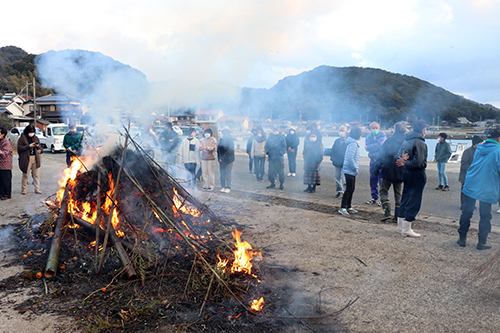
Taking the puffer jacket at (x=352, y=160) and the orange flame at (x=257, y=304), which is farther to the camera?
the puffer jacket at (x=352, y=160)

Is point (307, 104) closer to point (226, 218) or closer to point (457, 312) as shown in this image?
point (226, 218)

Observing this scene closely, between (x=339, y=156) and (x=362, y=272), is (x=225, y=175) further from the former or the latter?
(x=362, y=272)

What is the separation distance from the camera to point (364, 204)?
25.5 feet

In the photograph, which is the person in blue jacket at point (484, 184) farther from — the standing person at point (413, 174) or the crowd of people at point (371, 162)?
the standing person at point (413, 174)

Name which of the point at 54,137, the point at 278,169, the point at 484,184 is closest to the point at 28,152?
the point at 278,169

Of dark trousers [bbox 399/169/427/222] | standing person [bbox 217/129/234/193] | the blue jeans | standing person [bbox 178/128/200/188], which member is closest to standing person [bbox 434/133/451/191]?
the blue jeans

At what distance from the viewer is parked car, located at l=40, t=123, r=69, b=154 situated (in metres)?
21.1

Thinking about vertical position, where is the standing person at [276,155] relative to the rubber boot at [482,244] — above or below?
above

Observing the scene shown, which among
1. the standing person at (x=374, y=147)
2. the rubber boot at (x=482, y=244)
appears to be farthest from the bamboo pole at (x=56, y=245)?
the standing person at (x=374, y=147)

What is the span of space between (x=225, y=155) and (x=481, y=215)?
6108mm

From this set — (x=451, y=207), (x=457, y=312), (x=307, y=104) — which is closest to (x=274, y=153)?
(x=307, y=104)

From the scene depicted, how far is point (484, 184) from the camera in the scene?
4586mm

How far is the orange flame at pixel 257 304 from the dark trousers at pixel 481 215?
11.3 ft

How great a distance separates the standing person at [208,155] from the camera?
8992 mm
